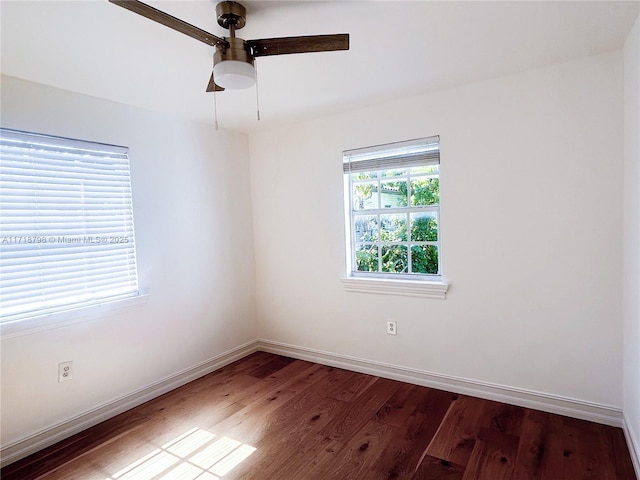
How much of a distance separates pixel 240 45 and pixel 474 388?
8.76 feet

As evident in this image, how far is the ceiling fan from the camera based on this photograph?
148 cm

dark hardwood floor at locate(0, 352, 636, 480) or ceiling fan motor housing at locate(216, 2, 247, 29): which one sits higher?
ceiling fan motor housing at locate(216, 2, 247, 29)

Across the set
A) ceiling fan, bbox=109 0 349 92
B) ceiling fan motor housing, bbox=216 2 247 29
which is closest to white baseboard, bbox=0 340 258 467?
ceiling fan, bbox=109 0 349 92

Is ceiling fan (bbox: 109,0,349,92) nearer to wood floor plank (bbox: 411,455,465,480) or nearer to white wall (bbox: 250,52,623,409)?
white wall (bbox: 250,52,623,409)

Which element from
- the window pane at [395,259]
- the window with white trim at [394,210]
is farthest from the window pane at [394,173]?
the window pane at [395,259]

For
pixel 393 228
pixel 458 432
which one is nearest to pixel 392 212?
pixel 393 228

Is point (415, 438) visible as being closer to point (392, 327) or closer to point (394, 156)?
point (392, 327)

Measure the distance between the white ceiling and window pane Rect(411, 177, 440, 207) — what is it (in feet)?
2.21

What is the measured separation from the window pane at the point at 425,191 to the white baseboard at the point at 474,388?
1.35 metres

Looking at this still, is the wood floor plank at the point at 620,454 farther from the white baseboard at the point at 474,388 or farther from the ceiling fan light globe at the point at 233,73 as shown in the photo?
the ceiling fan light globe at the point at 233,73

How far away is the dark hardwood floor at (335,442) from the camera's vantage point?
6.27 ft

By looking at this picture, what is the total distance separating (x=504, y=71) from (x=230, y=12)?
69.2 inches

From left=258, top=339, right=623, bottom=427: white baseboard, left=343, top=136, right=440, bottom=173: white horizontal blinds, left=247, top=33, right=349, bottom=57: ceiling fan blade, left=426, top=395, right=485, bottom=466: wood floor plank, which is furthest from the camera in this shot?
left=343, top=136, right=440, bottom=173: white horizontal blinds

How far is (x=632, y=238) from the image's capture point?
6.09 ft
